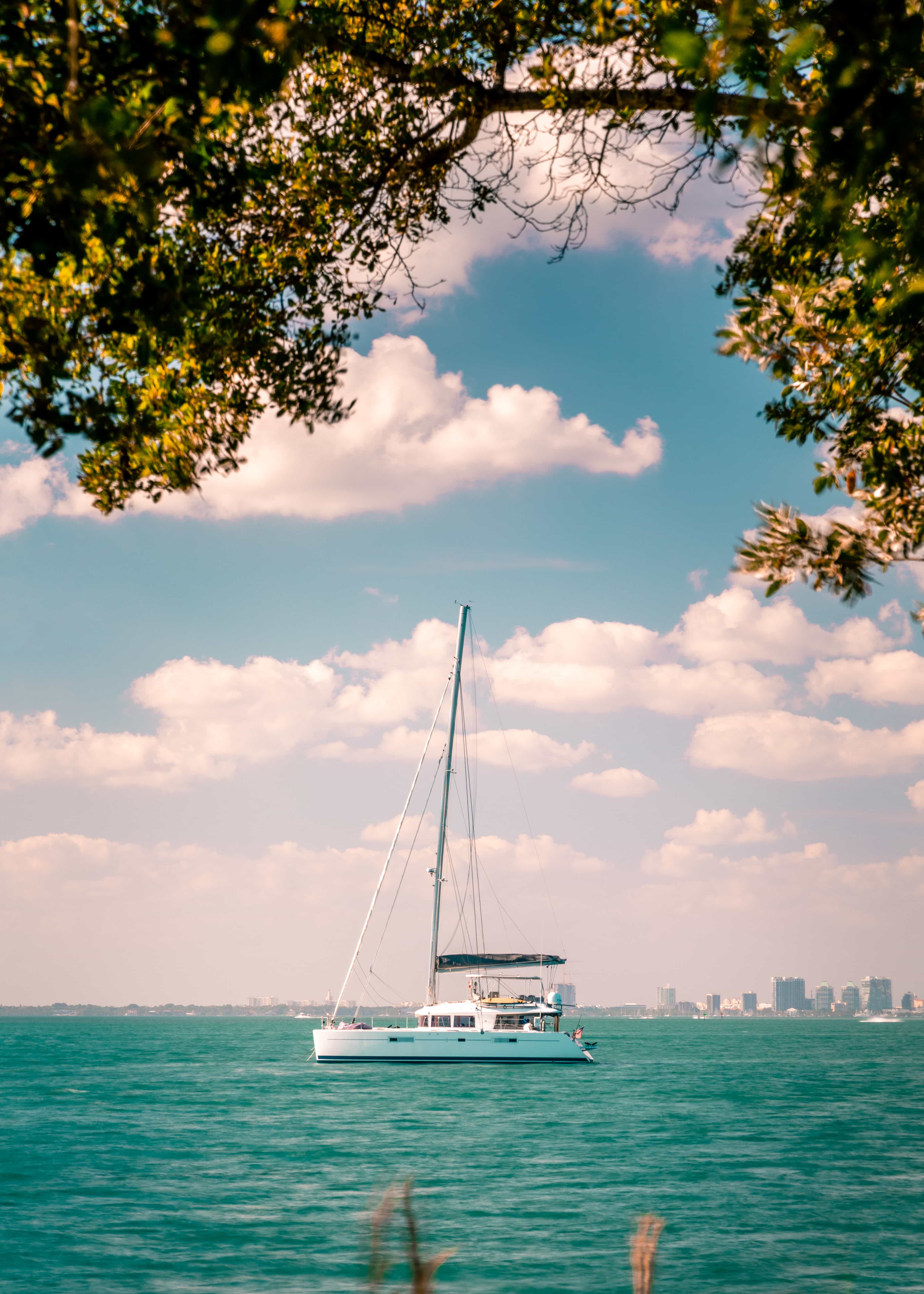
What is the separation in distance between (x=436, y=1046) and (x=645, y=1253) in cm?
5890

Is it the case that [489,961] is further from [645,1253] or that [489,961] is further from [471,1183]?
[645,1253]

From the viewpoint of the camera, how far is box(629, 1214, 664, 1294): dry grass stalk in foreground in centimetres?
261

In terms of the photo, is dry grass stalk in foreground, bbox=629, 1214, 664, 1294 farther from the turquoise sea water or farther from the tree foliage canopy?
the turquoise sea water

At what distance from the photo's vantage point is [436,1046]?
58.1 metres

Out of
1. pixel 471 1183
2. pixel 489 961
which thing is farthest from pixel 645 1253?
pixel 489 961

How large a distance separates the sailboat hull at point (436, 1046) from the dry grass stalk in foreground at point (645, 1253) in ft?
191

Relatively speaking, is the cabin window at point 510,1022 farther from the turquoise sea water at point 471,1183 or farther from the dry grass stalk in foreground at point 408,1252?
the dry grass stalk in foreground at point 408,1252

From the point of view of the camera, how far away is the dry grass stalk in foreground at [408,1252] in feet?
7.43

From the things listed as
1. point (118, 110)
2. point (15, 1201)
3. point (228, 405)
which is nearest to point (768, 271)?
point (228, 405)

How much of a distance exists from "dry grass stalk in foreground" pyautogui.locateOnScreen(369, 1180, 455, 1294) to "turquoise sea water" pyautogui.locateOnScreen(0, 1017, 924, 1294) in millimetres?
19095

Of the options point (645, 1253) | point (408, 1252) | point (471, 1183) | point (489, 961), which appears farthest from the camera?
point (489, 961)

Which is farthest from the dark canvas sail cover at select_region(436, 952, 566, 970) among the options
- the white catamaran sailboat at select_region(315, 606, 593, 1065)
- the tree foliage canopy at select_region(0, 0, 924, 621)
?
the tree foliage canopy at select_region(0, 0, 924, 621)

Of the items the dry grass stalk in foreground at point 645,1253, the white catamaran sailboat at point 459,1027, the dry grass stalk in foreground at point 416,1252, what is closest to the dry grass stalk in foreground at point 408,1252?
the dry grass stalk in foreground at point 416,1252

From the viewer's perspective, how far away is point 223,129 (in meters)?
5.05
